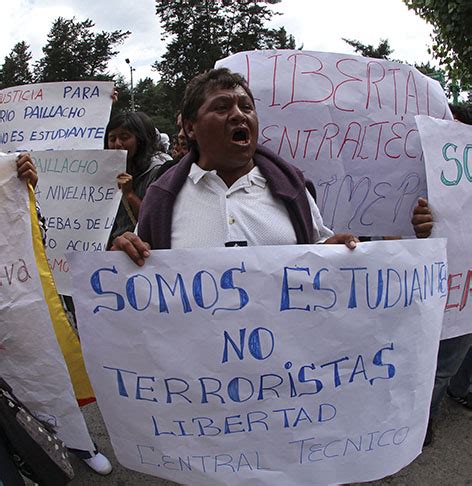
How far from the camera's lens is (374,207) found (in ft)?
7.47

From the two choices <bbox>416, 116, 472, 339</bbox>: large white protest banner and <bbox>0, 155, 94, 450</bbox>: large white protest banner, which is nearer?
<bbox>0, 155, 94, 450</bbox>: large white protest banner

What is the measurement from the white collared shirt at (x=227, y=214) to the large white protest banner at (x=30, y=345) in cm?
57

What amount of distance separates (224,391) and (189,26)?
35506mm

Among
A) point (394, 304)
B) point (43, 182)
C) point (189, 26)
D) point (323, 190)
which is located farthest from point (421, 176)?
point (189, 26)

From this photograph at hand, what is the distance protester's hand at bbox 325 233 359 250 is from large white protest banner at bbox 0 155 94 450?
0.99 meters

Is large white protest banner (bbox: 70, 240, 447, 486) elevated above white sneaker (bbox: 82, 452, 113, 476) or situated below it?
above

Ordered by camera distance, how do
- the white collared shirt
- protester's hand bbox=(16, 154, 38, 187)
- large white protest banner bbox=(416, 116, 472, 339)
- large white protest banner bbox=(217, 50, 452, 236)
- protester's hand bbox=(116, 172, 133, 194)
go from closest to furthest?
the white collared shirt, protester's hand bbox=(16, 154, 38, 187), large white protest banner bbox=(416, 116, 472, 339), large white protest banner bbox=(217, 50, 452, 236), protester's hand bbox=(116, 172, 133, 194)

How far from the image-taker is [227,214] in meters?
1.64

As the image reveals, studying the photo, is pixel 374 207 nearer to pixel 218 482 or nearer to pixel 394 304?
pixel 394 304

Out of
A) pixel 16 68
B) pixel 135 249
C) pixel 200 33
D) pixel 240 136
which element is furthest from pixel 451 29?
pixel 16 68

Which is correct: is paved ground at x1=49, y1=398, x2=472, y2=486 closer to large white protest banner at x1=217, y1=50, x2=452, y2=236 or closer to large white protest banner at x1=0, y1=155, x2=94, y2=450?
large white protest banner at x1=0, y1=155, x2=94, y2=450

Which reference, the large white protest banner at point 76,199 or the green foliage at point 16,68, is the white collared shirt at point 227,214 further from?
the green foliage at point 16,68

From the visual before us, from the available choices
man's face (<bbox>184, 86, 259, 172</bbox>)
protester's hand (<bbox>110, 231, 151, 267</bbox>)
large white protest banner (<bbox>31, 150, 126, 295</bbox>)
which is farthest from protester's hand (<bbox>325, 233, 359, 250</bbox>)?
large white protest banner (<bbox>31, 150, 126, 295</bbox>)

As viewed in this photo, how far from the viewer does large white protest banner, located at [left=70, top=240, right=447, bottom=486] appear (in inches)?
57.9
